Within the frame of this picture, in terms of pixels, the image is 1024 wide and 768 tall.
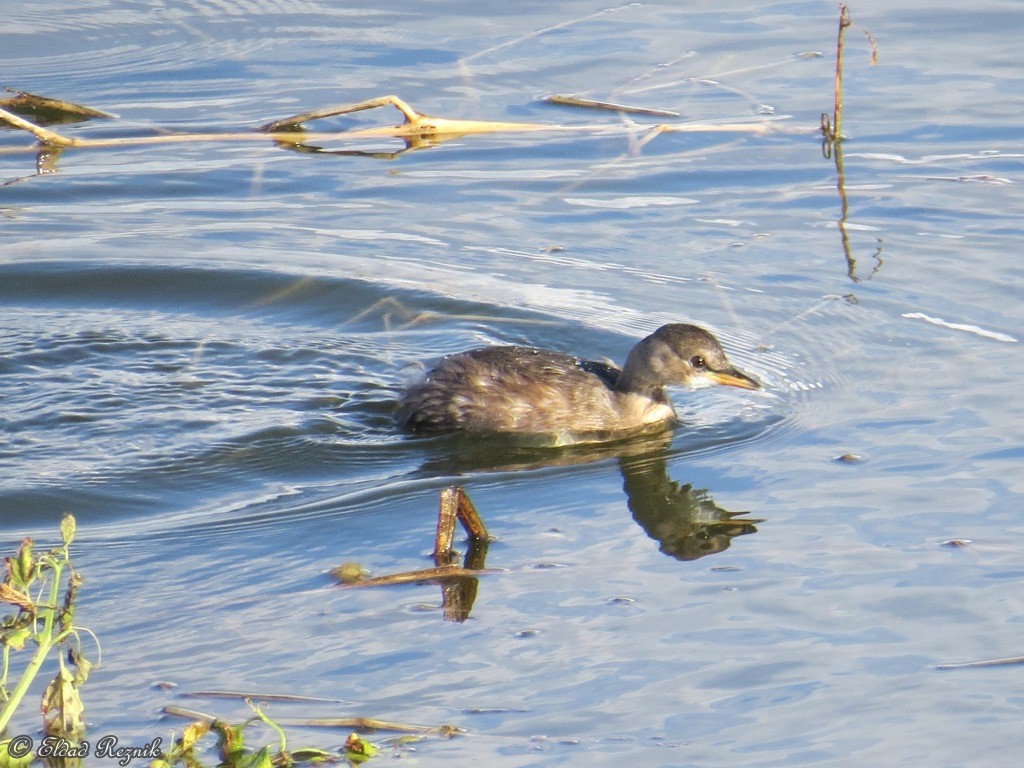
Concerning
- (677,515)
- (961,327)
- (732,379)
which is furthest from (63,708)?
(961,327)

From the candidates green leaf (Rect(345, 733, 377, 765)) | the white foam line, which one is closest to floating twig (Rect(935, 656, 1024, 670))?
green leaf (Rect(345, 733, 377, 765))

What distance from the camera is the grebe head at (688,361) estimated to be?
821 cm

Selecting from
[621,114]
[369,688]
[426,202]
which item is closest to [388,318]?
[426,202]

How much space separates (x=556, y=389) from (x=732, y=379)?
89cm

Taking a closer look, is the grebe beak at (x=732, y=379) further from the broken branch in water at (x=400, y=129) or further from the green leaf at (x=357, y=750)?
the broken branch in water at (x=400, y=129)

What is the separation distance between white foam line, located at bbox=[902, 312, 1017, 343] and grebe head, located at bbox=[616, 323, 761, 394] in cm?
131

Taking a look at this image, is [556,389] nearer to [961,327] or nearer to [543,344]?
[543,344]

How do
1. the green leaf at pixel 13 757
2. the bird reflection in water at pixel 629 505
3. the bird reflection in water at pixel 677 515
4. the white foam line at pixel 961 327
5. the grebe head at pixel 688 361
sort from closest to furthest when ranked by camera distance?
1. the green leaf at pixel 13 757
2. the bird reflection in water at pixel 629 505
3. the bird reflection in water at pixel 677 515
4. the grebe head at pixel 688 361
5. the white foam line at pixel 961 327

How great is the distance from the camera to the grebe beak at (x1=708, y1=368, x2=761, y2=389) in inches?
324

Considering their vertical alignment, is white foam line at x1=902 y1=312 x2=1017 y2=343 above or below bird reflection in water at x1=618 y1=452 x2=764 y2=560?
above

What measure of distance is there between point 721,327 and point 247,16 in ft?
23.5

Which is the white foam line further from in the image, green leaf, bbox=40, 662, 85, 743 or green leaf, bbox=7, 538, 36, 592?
green leaf, bbox=7, 538, 36, 592

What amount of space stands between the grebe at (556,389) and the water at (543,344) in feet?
0.77

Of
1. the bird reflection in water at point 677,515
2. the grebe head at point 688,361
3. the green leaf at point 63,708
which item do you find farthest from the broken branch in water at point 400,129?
the green leaf at point 63,708
